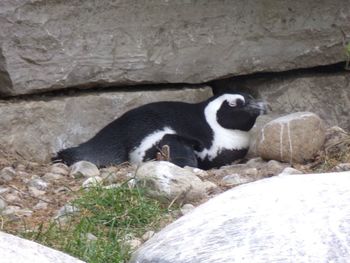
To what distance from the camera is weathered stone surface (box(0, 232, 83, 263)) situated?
2842mm

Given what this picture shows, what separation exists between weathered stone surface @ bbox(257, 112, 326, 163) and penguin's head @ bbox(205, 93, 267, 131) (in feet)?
1.29

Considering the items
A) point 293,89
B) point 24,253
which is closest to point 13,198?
point 24,253

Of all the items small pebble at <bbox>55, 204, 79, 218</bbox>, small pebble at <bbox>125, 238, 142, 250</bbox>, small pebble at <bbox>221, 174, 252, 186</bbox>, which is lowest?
small pebble at <bbox>221, 174, 252, 186</bbox>

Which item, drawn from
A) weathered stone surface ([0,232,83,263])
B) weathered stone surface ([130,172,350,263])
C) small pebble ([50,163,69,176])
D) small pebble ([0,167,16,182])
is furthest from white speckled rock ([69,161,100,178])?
weathered stone surface ([0,232,83,263])

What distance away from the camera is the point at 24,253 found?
2.89 meters

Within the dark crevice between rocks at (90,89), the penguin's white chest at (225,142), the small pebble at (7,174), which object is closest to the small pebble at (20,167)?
the small pebble at (7,174)

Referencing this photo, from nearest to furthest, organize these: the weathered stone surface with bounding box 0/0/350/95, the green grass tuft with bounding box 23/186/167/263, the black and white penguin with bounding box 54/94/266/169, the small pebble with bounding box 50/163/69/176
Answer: the green grass tuft with bounding box 23/186/167/263, the small pebble with bounding box 50/163/69/176, the weathered stone surface with bounding box 0/0/350/95, the black and white penguin with bounding box 54/94/266/169

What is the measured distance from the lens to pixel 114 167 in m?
5.37

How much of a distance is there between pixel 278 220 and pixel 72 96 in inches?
111

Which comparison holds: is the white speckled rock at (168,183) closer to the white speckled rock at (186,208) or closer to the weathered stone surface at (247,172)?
the white speckled rock at (186,208)

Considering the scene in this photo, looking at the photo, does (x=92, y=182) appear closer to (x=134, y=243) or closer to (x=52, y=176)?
(x=52, y=176)

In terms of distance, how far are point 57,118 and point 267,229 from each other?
109 inches

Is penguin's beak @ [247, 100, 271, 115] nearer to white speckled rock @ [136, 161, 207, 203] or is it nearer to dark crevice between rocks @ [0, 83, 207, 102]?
dark crevice between rocks @ [0, 83, 207, 102]

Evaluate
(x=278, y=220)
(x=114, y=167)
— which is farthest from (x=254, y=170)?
(x=278, y=220)
